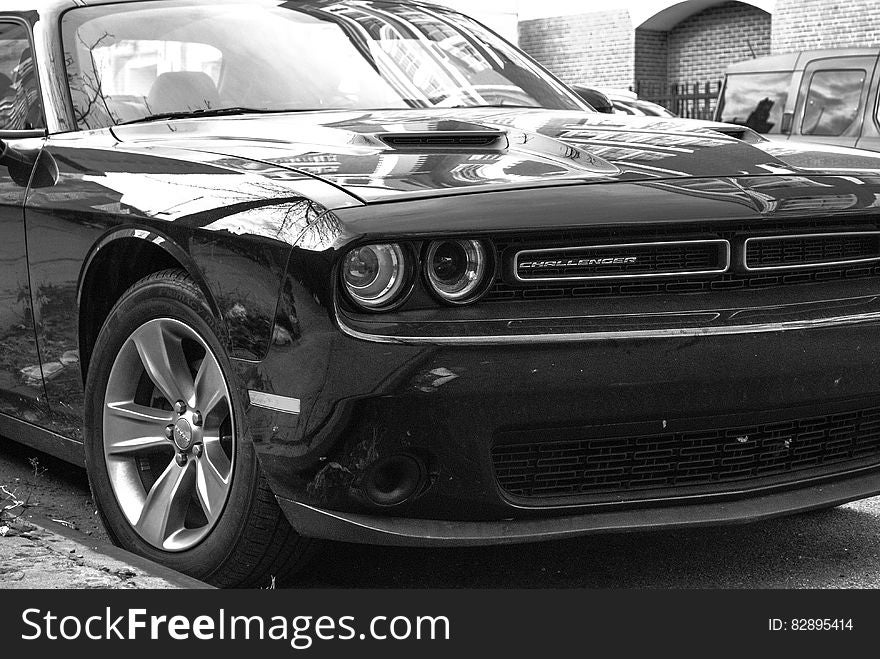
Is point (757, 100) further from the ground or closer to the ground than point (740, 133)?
closer to the ground

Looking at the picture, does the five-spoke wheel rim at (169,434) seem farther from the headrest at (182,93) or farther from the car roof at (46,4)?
the car roof at (46,4)

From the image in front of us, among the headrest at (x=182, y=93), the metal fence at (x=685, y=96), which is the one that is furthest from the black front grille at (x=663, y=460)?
the metal fence at (x=685, y=96)

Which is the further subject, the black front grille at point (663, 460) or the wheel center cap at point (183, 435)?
the wheel center cap at point (183, 435)

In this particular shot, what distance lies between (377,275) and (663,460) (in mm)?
811

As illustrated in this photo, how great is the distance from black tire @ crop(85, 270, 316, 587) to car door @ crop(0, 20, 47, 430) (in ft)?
1.61

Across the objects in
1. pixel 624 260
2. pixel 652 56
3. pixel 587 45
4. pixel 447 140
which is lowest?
pixel 652 56

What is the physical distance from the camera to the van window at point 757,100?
1256 centimetres

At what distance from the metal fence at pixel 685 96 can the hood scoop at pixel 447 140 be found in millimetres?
19359

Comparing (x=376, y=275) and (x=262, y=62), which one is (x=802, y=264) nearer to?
(x=376, y=275)

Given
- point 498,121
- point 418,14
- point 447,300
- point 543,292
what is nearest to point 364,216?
point 447,300

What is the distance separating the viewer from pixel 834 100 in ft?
39.5

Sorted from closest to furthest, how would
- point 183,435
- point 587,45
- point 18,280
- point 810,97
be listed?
point 183,435 → point 18,280 → point 810,97 → point 587,45

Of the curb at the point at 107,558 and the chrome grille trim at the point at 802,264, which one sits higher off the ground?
the chrome grille trim at the point at 802,264

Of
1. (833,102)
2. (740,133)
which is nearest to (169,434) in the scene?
(740,133)
